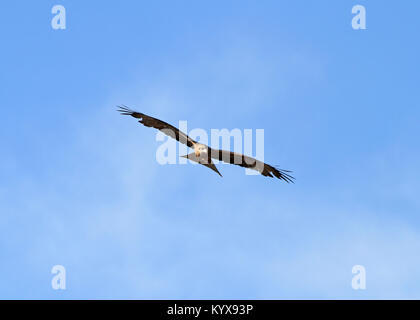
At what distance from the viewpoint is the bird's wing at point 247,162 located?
27.3m

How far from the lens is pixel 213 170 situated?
1089 inches

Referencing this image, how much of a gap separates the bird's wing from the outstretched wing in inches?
48.0

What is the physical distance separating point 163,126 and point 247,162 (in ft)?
13.5

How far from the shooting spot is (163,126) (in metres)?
28.0

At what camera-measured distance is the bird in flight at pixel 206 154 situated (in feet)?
88.3

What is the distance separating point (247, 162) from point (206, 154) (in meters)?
2.43

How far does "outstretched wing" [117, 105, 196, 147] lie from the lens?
89.3 feet

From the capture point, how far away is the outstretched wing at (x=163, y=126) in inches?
1072

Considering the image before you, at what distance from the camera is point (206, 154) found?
88.6 feet
